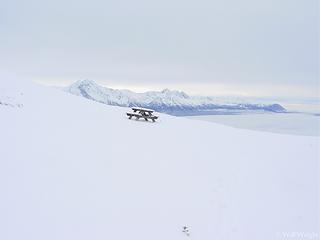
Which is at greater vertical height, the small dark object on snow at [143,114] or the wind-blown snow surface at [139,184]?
the small dark object on snow at [143,114]

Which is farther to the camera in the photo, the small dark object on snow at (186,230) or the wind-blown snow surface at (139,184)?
the small dark object on snow at (186,230)

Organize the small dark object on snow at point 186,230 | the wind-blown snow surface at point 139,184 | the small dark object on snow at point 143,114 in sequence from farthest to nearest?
1. the small dark object on snow at point 143,114
2. the small dark object on snow at point 186,230
3. the wind-blown snow surface at point 139,184

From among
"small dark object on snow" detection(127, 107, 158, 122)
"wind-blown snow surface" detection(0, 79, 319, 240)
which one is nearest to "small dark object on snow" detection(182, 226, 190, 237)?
"wind-blown snow surface" detection(0, 79, 319, 240)

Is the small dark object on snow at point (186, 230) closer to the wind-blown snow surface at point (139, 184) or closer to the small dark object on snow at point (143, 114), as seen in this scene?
the wind-blown snow surface at point (139, 184)

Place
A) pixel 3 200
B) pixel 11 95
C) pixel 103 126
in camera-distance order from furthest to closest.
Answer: pixel 11 95
pixel 103 126
pixel 3 200

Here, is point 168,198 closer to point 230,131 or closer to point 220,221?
point 220,221

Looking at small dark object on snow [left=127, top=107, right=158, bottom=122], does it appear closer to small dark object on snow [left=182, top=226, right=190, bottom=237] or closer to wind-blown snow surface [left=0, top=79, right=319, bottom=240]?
wind-blown snow surface [left=0, top=79, right=319, bottom=240]

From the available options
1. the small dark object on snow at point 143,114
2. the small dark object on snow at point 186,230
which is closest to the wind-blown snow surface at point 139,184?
the small dark object on snow at point 186,230

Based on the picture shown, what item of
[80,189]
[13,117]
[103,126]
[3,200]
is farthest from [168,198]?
[13,117]
